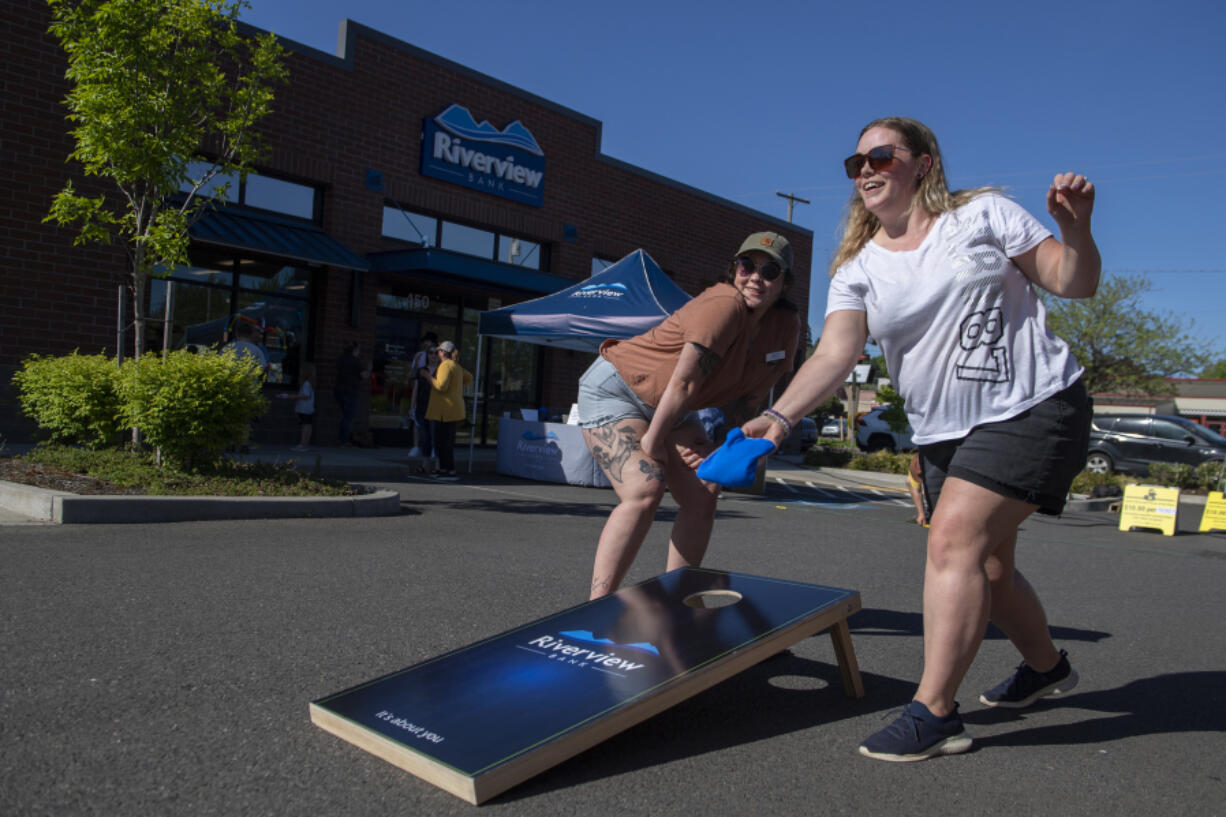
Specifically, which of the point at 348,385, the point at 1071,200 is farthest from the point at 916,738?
the point at 348,385

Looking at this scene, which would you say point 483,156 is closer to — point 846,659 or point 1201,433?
point 846,659

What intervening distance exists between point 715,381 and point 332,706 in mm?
1831

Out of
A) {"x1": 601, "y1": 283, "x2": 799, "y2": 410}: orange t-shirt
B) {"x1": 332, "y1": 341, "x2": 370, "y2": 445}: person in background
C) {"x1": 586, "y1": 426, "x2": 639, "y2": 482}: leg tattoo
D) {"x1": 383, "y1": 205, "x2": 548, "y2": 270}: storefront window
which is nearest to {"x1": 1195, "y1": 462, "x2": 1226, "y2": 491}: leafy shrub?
{"x1": 383, "y1": 205, "x2": 548, "y2": 270}: storefront window

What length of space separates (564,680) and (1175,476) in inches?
737

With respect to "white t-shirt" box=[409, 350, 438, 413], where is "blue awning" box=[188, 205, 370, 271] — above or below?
above

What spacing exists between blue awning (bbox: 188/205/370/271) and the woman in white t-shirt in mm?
11402

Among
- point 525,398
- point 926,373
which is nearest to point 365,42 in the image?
point 525,398

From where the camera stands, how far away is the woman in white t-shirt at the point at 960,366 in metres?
2.56

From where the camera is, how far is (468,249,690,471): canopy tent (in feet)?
38.6

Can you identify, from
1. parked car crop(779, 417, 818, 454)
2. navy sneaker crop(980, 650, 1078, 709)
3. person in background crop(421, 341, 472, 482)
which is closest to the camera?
navy sneaker crop(980, 650, 1078, 709)

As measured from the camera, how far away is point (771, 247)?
3.48 m

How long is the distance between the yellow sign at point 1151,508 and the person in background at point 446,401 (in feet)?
26.9

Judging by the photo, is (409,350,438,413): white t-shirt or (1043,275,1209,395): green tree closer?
(409,350,438,413): white t-shirt

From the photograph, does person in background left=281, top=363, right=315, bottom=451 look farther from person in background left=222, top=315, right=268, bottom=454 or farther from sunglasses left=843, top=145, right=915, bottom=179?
sunglasses left=843, top=145, right=915, bottom=179
